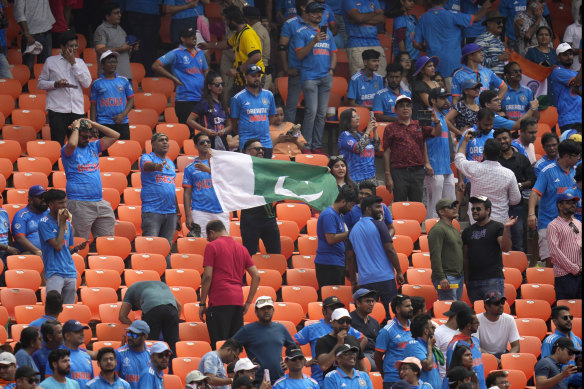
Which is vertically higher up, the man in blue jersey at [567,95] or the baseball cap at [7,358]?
the man in blue jersey at [567,95]

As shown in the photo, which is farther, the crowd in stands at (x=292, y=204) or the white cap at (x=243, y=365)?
the crowd in stands at (x=292, y=204)

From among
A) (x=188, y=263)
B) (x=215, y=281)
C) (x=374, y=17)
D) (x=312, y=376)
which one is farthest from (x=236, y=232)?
(x=374, y=17)

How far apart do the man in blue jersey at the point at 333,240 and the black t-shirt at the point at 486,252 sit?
1.29 metres

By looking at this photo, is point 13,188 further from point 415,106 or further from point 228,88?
point 415,106

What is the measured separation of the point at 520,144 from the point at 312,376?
5031 mm

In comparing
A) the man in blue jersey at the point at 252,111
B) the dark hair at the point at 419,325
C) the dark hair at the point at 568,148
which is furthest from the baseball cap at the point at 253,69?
the dark hair at the point at 419,325

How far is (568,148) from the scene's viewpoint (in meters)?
13.9

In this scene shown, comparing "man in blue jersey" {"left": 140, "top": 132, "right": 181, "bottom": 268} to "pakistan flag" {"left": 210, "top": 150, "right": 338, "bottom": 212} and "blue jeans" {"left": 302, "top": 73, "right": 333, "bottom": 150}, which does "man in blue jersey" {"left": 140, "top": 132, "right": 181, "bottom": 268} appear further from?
"blue jeans" {"left": 302, "top": 73, "right": 333, "bottom": 150}

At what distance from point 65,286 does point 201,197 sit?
7.34 feet

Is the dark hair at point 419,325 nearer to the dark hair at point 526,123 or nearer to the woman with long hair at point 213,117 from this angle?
the dark hair at point 526,123

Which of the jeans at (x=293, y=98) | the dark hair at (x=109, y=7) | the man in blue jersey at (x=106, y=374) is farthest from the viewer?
the jeans at (x=293, y=98)

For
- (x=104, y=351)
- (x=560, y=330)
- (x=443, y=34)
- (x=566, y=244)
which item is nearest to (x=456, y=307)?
(x=560, y=330)

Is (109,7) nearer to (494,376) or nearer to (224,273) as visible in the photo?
(224,273)

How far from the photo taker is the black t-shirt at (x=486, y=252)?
42.4ft
